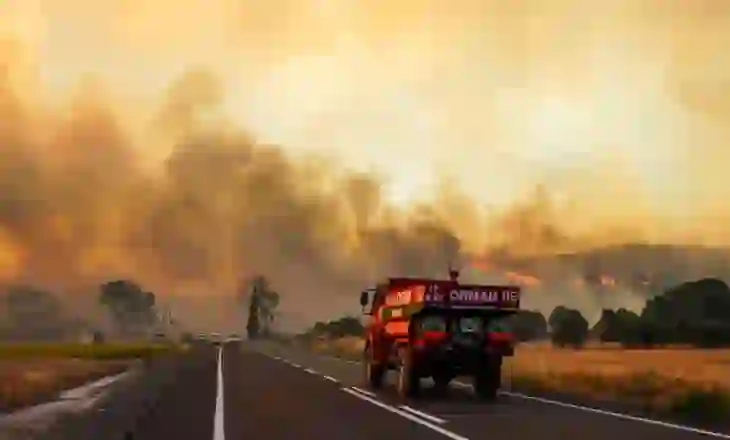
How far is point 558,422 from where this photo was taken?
Result: 21.2 metres

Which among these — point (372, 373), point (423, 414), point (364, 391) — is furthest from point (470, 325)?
point (423, 414)

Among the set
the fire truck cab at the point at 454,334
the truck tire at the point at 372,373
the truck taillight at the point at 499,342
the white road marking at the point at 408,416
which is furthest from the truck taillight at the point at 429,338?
the truck tire at the point at 372,373

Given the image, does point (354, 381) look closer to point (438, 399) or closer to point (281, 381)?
point (281, 381)

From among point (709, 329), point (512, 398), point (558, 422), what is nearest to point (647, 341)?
point (709, 329)

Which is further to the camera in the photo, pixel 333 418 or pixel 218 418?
pixel 218 418

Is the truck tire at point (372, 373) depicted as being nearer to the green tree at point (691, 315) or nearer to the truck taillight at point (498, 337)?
the truck taillight at point (498, 337)

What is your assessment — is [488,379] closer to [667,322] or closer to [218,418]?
[218,418]

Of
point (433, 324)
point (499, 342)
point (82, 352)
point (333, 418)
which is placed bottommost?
point (82, 352)

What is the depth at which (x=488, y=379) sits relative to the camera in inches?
1206

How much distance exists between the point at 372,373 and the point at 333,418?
13491 mm

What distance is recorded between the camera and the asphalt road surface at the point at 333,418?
714 inches

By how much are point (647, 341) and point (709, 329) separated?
6.86m

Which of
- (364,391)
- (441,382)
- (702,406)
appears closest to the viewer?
(702,406)

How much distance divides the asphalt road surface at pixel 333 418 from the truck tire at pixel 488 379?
48 cm
